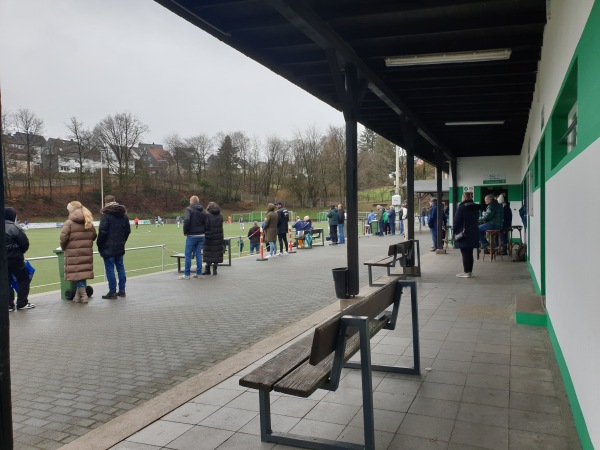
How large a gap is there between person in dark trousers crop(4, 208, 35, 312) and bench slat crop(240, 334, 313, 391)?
5.93 m

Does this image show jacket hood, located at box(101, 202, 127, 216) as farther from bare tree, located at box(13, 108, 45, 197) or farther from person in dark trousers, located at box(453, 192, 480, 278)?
bare tree, located at box(13, 108, 45, 197)

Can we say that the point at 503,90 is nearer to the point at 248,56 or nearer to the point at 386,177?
the point at 248,56

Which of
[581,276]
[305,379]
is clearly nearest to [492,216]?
[581,276]

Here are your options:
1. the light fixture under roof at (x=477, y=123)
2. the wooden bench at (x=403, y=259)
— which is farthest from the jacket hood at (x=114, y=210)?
the light fixture under roof at (x=477, y=123)

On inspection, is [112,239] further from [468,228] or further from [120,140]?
[120,140]

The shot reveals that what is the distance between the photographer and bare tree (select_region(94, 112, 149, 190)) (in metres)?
65.6

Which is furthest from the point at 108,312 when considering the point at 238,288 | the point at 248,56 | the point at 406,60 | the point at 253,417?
the point at 406,60

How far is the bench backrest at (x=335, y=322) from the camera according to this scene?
2.78 metres

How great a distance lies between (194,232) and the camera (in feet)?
37.8

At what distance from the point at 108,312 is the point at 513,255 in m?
11.3

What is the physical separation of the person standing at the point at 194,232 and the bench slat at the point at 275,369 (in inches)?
323

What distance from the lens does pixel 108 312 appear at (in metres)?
7.80

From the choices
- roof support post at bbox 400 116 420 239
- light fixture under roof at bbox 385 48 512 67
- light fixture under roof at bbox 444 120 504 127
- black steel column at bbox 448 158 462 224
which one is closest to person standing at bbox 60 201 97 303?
light fixture under roof at bbox 385 48 512 67

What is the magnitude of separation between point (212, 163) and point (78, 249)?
64857mm
